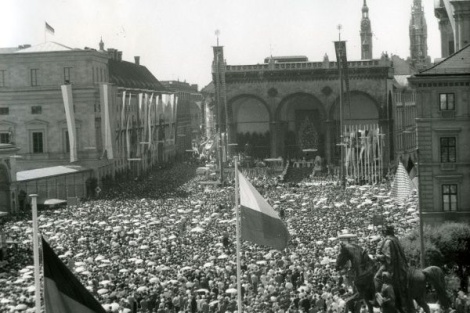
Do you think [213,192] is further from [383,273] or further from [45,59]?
[383,273]

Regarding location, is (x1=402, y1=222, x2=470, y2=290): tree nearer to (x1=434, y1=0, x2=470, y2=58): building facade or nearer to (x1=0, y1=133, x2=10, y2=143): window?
(x1=434, y1=0, x2=470, y2=58): building facade

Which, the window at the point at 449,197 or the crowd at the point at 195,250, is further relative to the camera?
the window at the point at 449,197

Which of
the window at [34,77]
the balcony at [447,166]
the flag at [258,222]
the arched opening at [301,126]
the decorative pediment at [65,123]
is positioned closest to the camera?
the flag at [258,222]

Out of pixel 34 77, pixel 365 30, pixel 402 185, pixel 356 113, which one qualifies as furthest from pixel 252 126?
pixel 402 185

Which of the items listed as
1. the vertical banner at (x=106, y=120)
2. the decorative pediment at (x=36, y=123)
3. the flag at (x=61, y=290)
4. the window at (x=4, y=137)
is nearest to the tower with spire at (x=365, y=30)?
the vertical banner at (x=106, y=120)

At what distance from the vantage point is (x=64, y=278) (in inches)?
604

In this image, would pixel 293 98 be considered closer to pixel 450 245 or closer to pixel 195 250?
pixel 195 250

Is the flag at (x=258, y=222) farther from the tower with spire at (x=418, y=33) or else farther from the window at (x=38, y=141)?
the tower with spire at (x=418, y=33)

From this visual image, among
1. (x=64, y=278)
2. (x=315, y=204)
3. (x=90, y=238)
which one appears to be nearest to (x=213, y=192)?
(x=315, y=204)

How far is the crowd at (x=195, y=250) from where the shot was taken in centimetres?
2955

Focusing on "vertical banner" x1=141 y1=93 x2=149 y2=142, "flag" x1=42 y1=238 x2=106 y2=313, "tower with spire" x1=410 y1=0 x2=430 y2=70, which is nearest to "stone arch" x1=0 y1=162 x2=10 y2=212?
"vertical banner" x1=141 y1=93 x2=149 y2=142

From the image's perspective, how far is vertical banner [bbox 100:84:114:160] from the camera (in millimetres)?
78250

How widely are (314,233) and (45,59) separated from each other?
44998 mm

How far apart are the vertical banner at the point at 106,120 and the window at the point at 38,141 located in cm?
660
